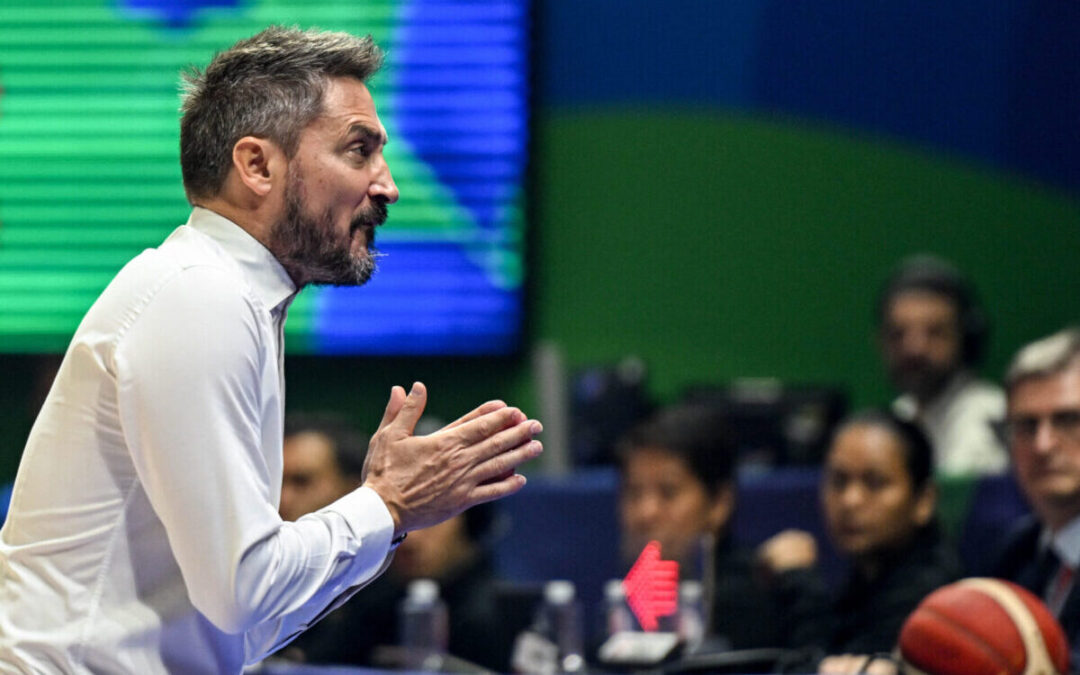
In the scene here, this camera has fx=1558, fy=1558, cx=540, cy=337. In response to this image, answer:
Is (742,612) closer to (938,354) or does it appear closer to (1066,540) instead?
(1066,540)

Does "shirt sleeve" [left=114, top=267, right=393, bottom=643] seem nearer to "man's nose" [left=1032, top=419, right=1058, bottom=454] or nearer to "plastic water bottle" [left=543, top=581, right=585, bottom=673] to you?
"plastic water bottle" [left=543, top=581, right=585, bottom=673]

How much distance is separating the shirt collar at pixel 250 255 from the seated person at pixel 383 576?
1781mm

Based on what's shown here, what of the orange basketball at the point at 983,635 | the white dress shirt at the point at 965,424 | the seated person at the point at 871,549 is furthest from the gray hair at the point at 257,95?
the white dress shirt at the point at 965,424

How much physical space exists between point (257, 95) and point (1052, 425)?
7.45ft

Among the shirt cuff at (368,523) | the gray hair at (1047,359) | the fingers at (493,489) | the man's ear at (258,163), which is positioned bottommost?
the gray hair at (1047,359)

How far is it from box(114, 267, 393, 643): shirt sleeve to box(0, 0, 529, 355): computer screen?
4.11 meters

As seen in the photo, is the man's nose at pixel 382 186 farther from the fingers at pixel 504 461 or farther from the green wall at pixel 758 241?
the green wall at pixel 758 241

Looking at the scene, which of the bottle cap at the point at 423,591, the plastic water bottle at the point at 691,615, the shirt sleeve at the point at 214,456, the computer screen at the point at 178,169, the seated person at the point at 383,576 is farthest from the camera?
the computer screen at the point at 178,169

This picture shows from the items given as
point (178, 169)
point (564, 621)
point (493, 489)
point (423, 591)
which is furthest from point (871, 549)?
point (178, 169)

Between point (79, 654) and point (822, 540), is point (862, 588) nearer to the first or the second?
point (822, 540)

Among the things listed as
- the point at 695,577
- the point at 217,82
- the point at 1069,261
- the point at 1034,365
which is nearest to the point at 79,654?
the point at 217,82

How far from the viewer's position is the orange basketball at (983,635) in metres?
2.53

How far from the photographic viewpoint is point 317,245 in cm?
188

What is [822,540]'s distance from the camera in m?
4.48
